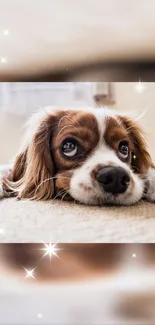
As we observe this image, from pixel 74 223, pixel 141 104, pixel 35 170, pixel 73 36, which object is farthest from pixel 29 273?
pixel 73 36

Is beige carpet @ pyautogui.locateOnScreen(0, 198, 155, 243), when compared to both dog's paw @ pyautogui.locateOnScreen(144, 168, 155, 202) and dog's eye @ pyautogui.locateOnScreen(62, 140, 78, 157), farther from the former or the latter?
dog's eye @ pyautogui.locateOnScreen(62, 140, 78, 157)

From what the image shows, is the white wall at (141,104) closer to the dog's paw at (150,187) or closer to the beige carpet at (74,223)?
the dog's paw at (150,187)

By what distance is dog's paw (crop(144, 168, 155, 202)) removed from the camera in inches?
51.9

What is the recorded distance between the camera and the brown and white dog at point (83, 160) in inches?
49.5

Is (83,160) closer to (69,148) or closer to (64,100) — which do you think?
(69,148)

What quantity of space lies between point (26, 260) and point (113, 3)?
2.88ft

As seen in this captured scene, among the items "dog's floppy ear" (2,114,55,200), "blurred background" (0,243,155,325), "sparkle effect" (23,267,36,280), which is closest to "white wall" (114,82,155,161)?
"dog's floppy ear" (2,114,55,200)

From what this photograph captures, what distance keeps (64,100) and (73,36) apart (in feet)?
0.71

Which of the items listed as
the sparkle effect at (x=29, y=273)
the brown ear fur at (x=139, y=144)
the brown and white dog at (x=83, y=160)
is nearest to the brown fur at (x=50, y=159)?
the brown and white dog at (x=83, y=160)

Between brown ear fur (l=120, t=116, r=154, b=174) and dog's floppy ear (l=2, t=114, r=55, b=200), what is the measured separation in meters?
0.24

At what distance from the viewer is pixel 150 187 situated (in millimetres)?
1326

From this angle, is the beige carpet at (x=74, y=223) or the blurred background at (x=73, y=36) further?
the blurred background at (x=73, y=36)

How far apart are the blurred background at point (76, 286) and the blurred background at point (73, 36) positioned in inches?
22.5

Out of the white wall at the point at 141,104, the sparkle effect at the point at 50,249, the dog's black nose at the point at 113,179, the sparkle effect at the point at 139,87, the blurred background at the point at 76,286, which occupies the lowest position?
the blurred background at the point at 76,286
